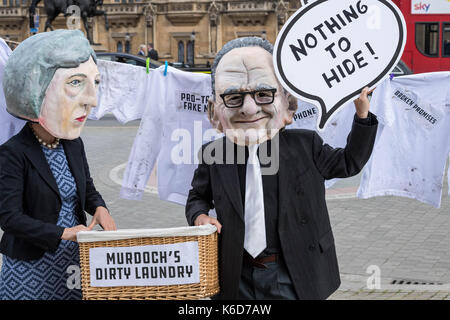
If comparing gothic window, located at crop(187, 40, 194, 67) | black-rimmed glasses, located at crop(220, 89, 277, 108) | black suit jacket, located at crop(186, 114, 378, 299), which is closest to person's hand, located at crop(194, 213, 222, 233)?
black suit jacket, located at crop(186, 114, 378, 299)

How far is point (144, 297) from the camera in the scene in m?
2.85

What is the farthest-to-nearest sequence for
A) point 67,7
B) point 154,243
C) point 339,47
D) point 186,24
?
point 186,24
point 67,7
point 339,47
point 154,243

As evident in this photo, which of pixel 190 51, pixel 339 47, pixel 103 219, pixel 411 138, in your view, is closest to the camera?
pixel 339 47

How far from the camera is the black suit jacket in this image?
2945 millimetres

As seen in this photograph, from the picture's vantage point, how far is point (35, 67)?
9.78 ft

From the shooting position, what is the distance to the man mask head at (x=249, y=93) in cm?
301

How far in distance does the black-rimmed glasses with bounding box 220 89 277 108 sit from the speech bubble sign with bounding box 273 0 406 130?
10 centimetres

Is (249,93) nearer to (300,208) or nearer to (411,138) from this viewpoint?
(300,208)

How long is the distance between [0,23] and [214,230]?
4015 centimetres

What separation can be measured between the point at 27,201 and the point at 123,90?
2.56 m

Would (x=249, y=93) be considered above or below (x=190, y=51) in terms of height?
below

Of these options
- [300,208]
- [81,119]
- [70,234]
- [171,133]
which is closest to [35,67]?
[81,119]

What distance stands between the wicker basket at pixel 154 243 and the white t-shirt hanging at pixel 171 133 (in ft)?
7.61

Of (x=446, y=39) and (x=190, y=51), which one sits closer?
(x=446, y=39)
